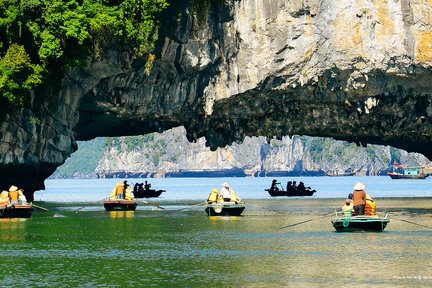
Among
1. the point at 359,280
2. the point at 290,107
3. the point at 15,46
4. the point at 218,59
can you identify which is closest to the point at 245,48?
the point at 218,59

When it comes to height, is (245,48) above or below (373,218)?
above

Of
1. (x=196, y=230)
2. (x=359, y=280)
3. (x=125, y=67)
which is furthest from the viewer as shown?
(x=125, y=67)

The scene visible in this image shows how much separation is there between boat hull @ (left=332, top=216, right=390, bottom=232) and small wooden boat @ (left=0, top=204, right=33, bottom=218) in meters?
17.5

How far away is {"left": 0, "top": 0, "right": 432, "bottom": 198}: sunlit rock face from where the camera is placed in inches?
2436

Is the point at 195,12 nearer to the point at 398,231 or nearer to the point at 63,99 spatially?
the point at 63,99

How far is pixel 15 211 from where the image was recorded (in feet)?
176

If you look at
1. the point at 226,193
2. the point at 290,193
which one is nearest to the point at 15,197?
the point at 226,193

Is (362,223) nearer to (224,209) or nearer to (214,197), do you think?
(224,209)

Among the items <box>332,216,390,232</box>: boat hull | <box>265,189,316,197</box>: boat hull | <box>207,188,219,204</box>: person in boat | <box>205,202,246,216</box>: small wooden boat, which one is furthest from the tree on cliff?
<box>265,189,316,197</box>: boat hull

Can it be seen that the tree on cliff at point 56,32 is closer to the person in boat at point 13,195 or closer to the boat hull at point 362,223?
the person in boat at point 13,195

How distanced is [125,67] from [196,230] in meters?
17.8

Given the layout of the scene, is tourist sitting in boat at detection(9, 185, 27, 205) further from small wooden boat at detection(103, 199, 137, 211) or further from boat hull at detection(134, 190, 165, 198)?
boat hull at detection(134, 190, 165, 198)

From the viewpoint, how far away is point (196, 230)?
150 feet

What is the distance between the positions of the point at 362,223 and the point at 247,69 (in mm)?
23518
